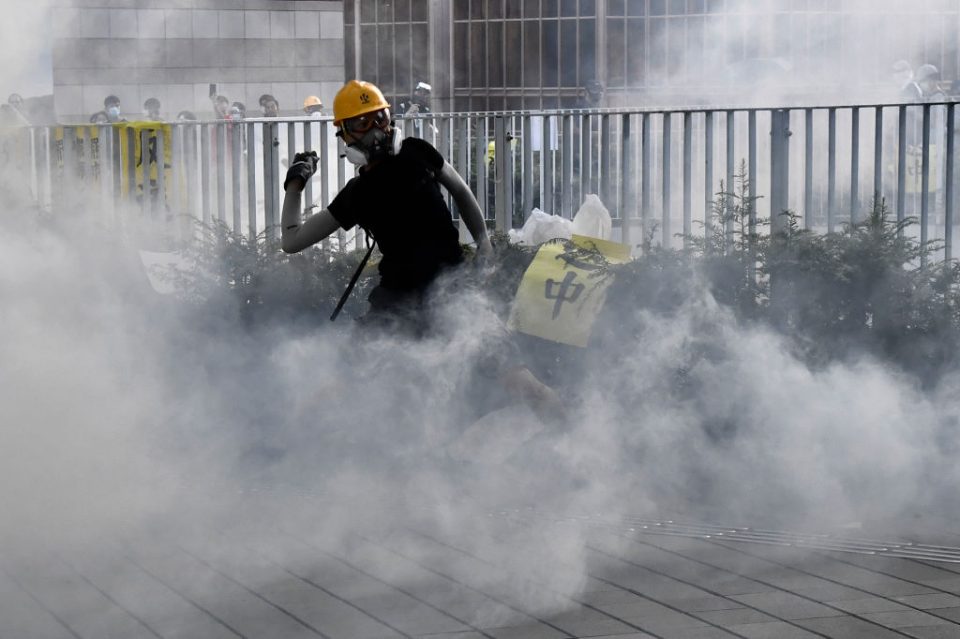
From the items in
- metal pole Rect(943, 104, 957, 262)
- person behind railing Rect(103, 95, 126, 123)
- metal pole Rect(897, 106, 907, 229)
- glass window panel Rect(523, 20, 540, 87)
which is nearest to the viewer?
person behind railing Rect(103, 95, 126, 123)

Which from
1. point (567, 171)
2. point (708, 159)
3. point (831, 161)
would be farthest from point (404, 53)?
point (831, 161)

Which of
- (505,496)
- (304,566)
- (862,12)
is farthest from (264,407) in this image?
(862,12)

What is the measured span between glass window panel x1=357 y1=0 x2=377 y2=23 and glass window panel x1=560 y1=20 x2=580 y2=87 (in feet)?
8.23

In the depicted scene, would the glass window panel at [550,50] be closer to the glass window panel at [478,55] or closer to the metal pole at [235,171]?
the glass window panel at [478,55]

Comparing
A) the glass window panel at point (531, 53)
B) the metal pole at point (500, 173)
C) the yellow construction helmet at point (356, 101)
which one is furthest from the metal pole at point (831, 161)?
the glass window panel at point (531, 53)

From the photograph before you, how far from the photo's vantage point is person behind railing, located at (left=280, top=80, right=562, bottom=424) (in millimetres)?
4781

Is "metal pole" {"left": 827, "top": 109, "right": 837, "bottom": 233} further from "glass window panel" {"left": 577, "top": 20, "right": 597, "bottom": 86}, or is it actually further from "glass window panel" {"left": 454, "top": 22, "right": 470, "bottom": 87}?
"glass window panel" {"left": 454, "top": 22, "right": 470, "bottom": 87}

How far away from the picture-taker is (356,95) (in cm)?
464

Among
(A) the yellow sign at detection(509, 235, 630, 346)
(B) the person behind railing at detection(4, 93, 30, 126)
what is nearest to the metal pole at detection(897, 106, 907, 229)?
(A) the yellow sign at detection(509, 235, 630, 346)

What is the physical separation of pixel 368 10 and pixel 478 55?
1.55m

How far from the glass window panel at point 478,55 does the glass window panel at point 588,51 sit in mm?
1393

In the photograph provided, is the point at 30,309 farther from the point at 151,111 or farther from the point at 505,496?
the point at 505,496

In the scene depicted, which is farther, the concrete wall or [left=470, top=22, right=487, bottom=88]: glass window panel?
[left=470, top=22, right=487, bottom=88]: glass window panel

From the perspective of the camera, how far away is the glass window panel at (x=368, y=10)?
65.0 ft
